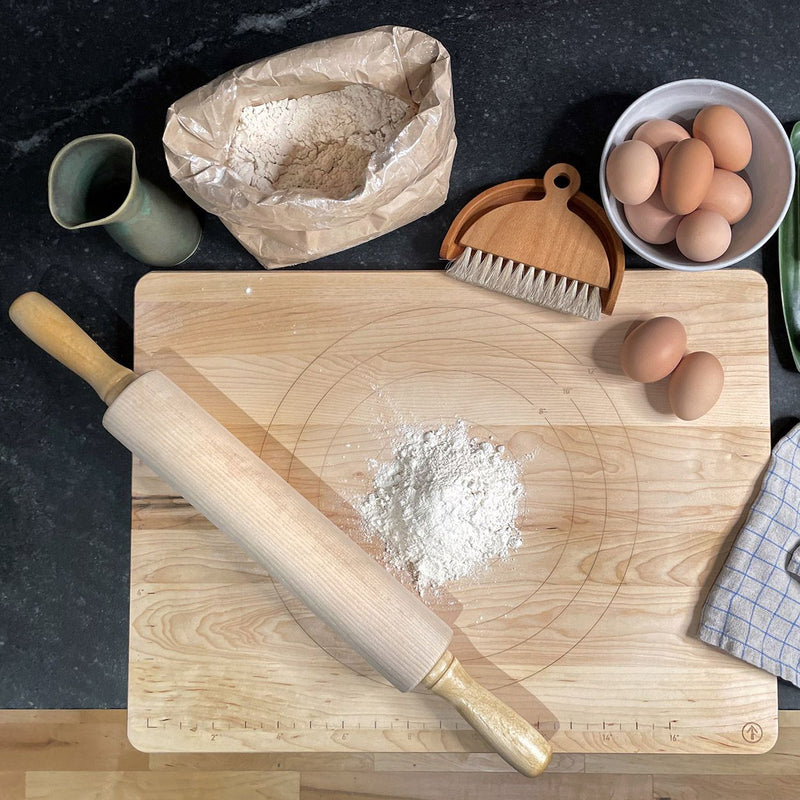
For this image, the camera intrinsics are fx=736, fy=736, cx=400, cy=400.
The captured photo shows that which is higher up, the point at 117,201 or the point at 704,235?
the point at 117,201

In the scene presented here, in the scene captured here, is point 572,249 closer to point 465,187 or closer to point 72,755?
point 465,187

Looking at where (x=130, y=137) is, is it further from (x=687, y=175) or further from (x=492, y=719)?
(x=492, y=719)

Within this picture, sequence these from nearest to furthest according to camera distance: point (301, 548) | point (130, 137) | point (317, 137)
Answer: point (301, 548), point (317, 137), point (130, 137)

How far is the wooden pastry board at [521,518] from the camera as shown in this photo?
3.45 feet

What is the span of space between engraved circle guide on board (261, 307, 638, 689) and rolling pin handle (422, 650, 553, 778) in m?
0.10

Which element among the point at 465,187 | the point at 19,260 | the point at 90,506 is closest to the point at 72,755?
the point at 90,506

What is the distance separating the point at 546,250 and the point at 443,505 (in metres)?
0.40

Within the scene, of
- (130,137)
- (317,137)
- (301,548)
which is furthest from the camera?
(130,137)

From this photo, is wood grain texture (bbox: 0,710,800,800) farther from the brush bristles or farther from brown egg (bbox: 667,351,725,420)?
the brush bristles

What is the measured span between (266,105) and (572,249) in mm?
479

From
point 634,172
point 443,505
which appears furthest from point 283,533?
point 634,172

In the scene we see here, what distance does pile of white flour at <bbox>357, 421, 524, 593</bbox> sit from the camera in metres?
1.01

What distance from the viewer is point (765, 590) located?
1.04 metres

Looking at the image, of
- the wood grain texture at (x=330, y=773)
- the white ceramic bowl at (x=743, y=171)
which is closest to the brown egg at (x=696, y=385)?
the white ceramic bowl at (x=743, y=171)
